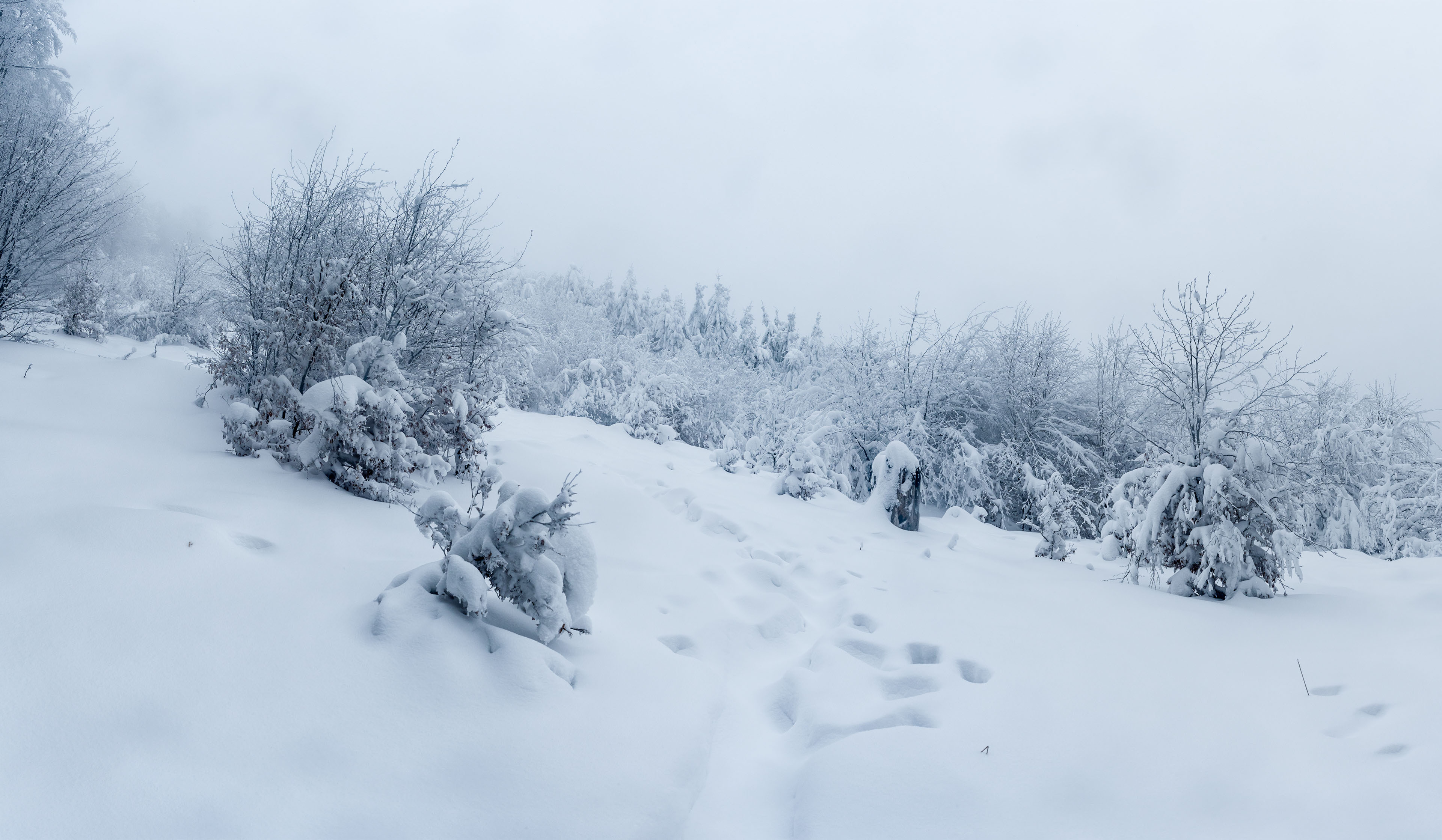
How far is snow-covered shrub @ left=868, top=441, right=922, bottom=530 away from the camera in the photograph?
830cm

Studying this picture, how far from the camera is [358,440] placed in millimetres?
4406

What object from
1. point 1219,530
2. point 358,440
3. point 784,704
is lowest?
point 784,704

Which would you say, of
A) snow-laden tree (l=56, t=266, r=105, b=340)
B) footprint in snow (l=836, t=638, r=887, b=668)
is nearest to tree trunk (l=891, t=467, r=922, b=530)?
footprint in snow (l=836, t=638, r=887, b=668)

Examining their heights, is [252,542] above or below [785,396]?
below

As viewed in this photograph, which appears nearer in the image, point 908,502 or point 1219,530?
point 1219,530

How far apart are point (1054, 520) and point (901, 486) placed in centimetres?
188

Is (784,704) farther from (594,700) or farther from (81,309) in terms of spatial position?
(81,309)

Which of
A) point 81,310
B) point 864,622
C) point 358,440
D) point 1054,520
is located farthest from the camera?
point 81,310

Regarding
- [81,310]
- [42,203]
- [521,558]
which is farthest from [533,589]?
[81,310]

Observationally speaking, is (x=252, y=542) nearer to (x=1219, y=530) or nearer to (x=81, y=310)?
(x=1219, y=530)

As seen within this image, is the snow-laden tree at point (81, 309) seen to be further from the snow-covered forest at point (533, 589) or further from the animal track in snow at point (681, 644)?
the animal track in snow at point (681, 644)

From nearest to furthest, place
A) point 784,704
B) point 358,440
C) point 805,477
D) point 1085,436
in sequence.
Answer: point 784,704
point 358,440
point 805,477
point 1085,436

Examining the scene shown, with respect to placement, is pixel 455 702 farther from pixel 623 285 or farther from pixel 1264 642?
pixel 623 285

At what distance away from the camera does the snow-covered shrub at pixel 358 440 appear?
438cm
